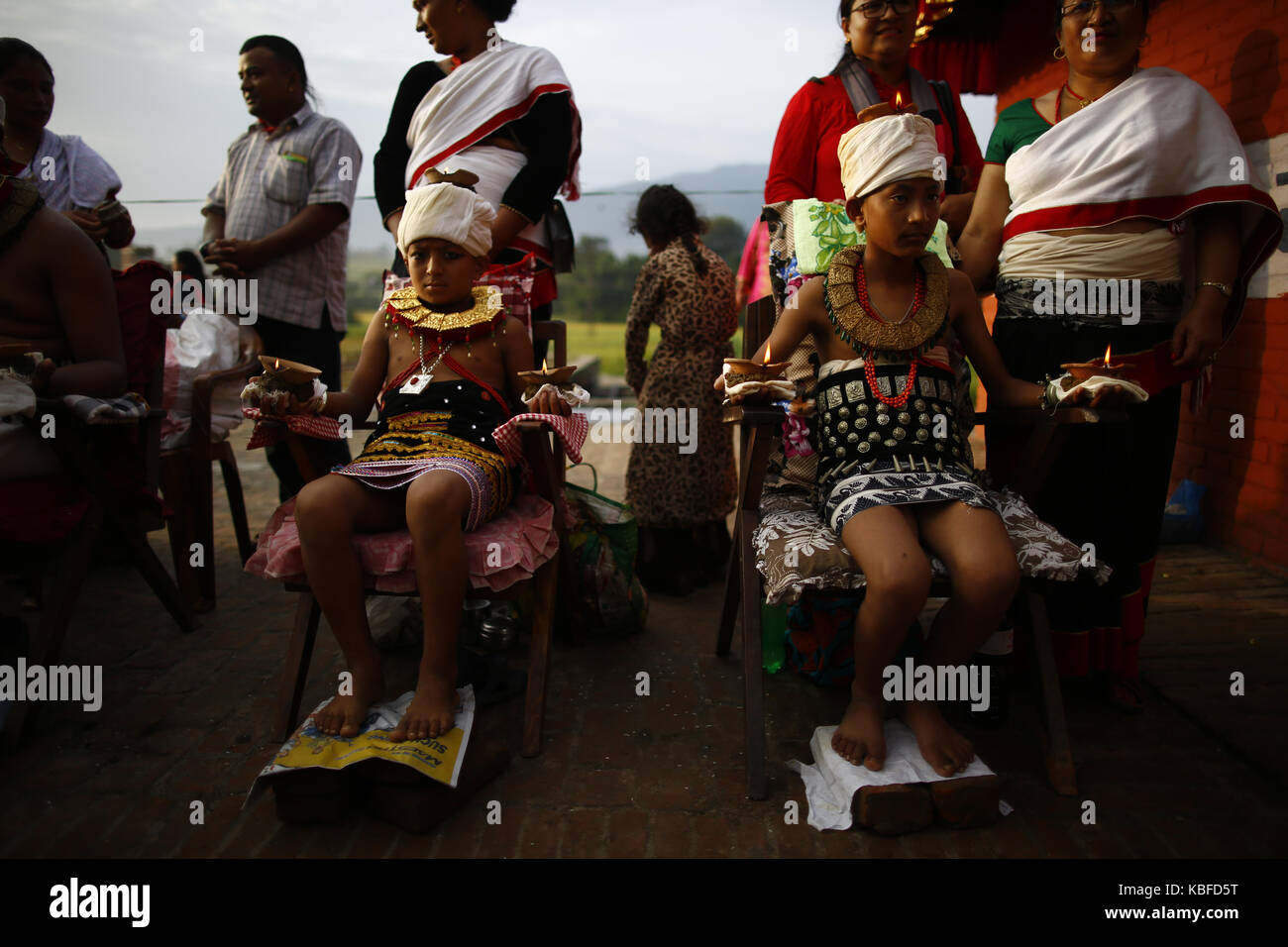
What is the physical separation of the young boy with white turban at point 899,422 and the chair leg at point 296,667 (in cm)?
169

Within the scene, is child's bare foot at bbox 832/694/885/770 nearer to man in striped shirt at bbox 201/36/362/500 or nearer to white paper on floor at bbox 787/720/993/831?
white paper on floor at bbox 787/720/993/831

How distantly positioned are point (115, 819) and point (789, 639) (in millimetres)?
2213

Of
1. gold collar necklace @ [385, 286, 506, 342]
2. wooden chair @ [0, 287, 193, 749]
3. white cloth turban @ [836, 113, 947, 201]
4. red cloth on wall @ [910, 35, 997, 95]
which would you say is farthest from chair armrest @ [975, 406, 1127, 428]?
red cloth on wall @ [910, 35, 997, 95]

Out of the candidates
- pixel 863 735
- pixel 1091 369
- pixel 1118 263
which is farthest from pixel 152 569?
pixel 1118 263

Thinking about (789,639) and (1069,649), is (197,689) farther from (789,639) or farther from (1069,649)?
(1069,649)

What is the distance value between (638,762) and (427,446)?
121 centimetres

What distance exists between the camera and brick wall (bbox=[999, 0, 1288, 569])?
3895 millimetres

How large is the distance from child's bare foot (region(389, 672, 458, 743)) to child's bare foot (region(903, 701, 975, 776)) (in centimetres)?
133

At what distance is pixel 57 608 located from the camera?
9.04 feet

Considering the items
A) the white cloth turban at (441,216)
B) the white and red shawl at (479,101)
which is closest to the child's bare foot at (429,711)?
the white cloth turban at (441,216)

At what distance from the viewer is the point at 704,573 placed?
13.9ft

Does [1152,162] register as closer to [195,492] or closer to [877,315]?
[877,315]

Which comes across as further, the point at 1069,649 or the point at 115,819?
the point at 1069,649

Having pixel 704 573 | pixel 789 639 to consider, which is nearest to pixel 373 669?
pixel 789 639
